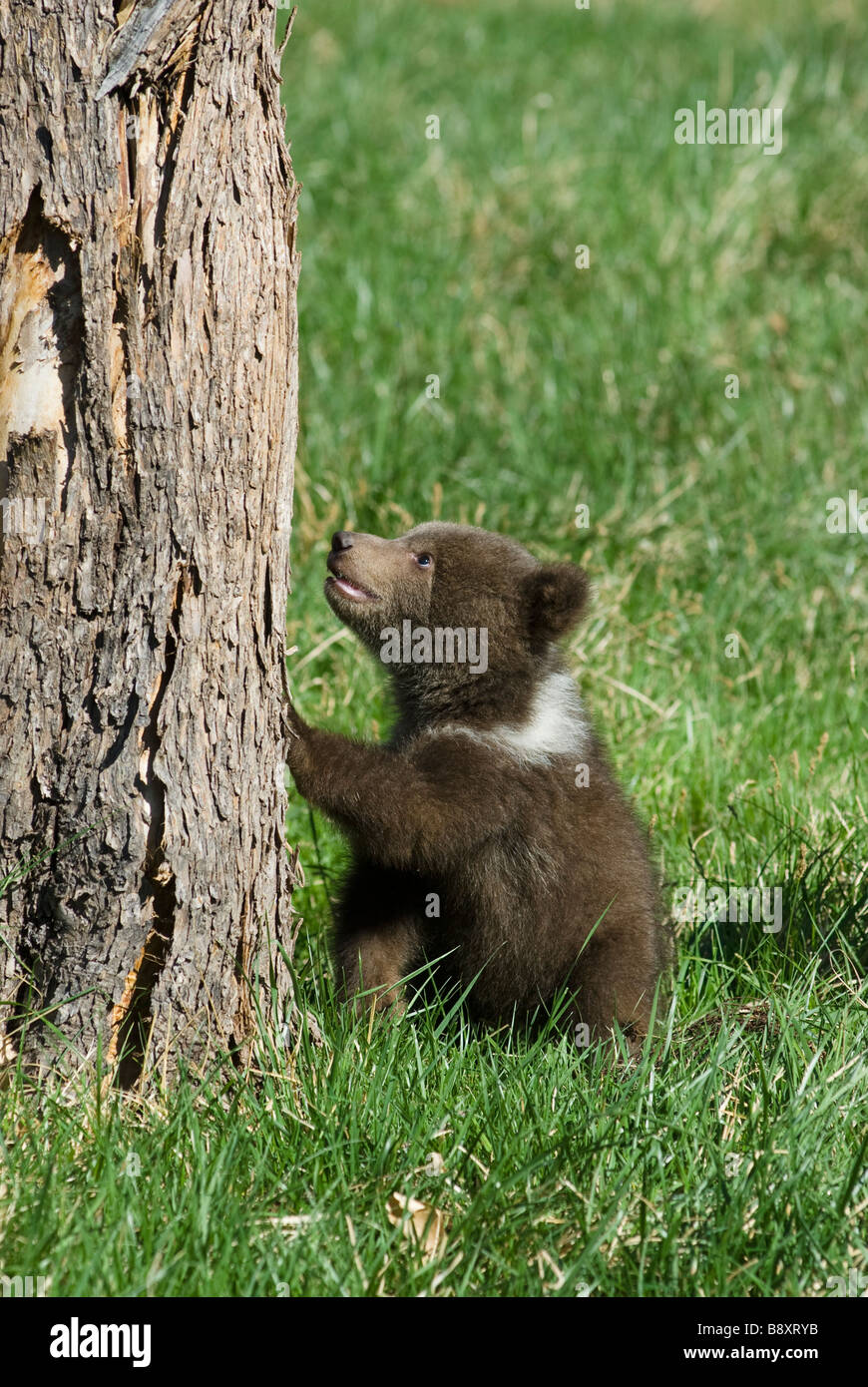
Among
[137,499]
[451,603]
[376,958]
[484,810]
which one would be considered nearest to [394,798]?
[484,810]

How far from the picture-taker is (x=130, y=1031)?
339cm

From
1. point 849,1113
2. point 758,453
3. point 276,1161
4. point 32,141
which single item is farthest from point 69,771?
point 758,453

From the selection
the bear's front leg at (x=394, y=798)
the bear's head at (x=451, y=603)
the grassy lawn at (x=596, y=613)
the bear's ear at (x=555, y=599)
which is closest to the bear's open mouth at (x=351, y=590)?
the bear's head at (x=451, y=603)

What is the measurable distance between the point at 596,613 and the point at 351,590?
1849 millimetres

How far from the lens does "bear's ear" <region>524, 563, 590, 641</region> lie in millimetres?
4289

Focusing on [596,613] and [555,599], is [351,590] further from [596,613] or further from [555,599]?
[596,613]

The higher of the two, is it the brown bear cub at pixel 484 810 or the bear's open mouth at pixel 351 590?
the bear's open mouth at pixel 351 590

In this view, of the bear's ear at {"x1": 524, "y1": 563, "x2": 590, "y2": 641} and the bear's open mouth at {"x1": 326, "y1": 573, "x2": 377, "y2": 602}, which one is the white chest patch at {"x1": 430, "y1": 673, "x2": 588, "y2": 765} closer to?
the bear's ear at {"x1": 524, "y1": 563, "x2": 590, "y2": 641}

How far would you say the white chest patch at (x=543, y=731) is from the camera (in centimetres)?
419

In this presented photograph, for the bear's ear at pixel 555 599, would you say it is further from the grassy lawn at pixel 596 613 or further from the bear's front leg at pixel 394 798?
the grassy lawn at pixel 596 613

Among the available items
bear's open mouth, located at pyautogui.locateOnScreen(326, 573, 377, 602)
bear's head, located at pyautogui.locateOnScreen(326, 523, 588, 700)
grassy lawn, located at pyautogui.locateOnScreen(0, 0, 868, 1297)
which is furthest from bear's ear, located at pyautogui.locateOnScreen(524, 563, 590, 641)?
grassy lawn, located at pyautogui.locateOnScreen(0, 0, 868, 1297)

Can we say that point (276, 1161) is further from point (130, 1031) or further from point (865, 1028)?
point (865, 1028)

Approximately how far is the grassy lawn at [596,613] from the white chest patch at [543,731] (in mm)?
651

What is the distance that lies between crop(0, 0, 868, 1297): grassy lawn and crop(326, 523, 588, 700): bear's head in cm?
85
